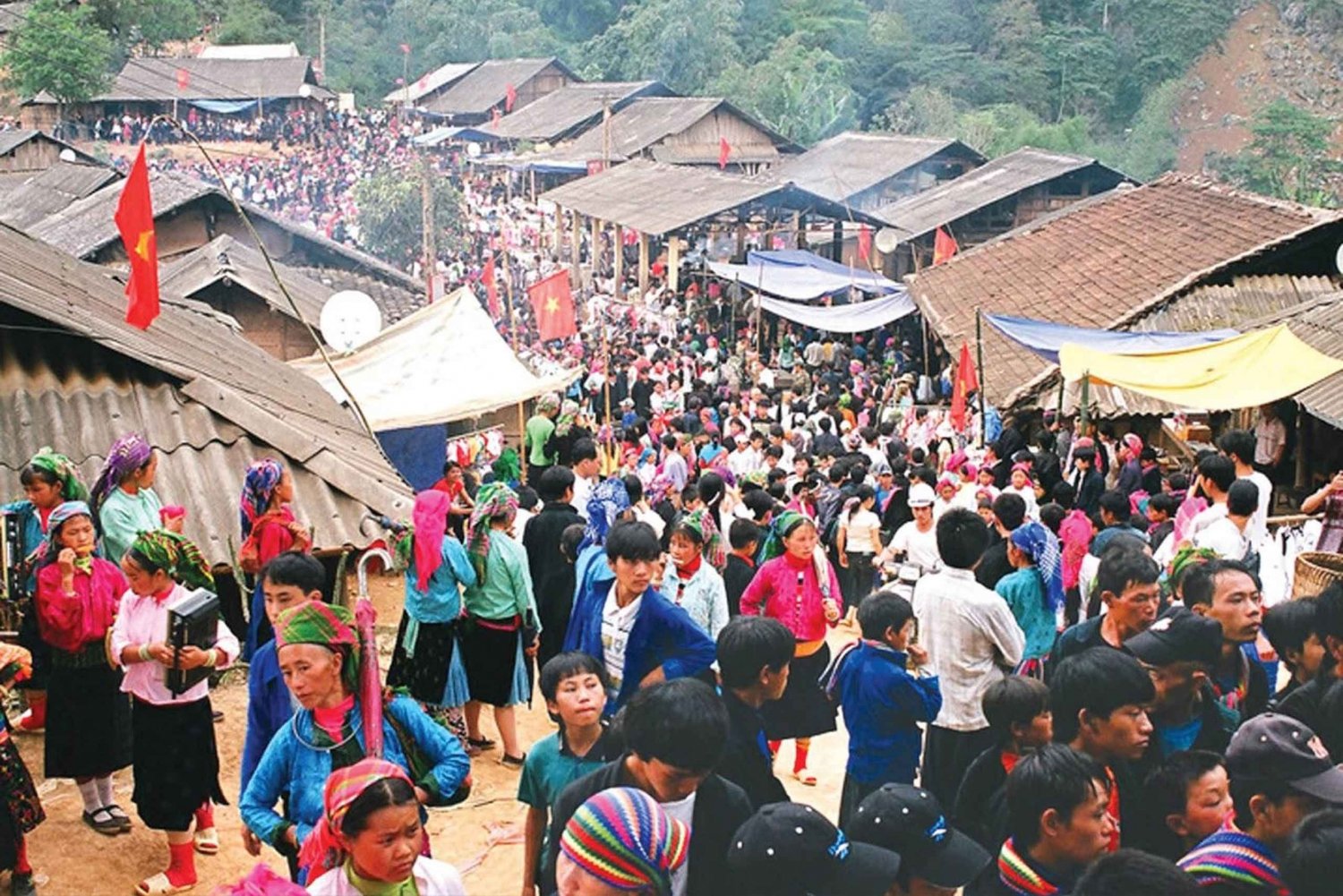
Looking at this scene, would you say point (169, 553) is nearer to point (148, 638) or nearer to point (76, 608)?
point (148, 638)

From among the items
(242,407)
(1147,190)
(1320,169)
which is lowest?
(1320,169)

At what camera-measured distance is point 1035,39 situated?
53594 millimetres

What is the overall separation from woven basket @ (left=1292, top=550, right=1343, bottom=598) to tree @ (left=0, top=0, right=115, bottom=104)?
142 ft

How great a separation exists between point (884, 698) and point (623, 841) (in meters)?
2.02

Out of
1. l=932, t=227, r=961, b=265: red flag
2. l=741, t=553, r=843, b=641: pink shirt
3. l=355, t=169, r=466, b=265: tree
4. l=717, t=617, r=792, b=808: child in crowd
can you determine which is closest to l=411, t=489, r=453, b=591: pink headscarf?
l=741, t=553, r=843, b=641: pink shirt

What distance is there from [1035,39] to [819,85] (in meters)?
9.38

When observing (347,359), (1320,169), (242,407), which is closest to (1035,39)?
(1320,169)

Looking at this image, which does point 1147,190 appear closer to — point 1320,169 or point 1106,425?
point 1106,425

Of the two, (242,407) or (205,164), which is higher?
(242,407)

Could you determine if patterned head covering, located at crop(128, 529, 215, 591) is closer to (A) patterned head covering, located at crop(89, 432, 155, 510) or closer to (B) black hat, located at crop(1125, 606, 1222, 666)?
(A) patterned head covering, located at crop(89, 432, 155, 510)

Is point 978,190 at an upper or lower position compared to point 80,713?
lower

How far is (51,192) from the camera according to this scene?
22.8 metres

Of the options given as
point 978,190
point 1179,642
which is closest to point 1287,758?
point 1179,642

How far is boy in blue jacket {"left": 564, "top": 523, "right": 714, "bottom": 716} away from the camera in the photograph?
209 inches
